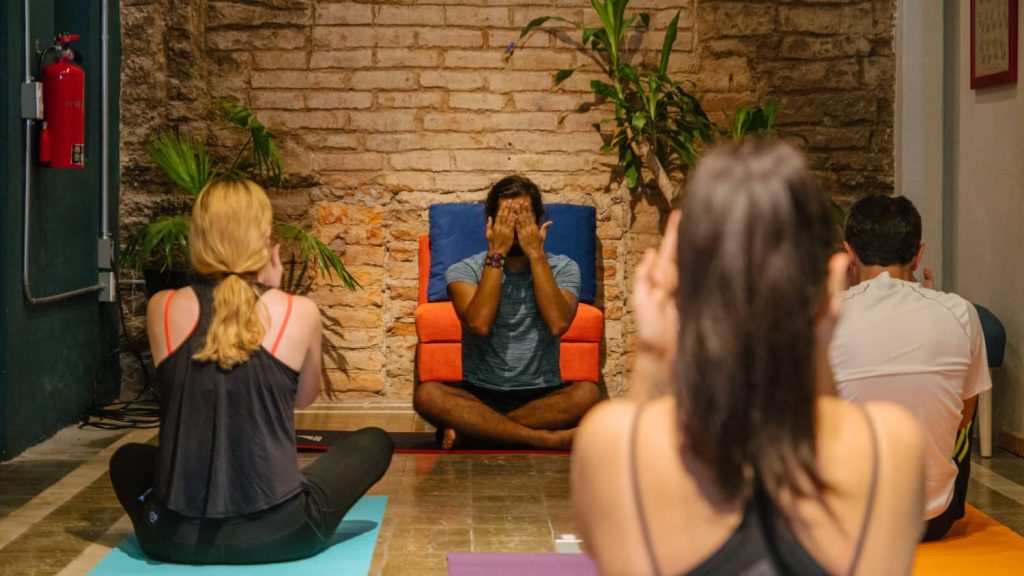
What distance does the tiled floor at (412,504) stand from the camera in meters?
3.48

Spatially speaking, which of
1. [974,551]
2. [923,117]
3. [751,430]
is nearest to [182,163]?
[923,117]

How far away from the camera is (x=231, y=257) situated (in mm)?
3057

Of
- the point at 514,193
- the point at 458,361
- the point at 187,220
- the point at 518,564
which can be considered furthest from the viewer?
the point at 187,220

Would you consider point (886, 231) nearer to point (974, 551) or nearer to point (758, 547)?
point (974, 551)

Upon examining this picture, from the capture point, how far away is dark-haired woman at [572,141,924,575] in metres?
1.10

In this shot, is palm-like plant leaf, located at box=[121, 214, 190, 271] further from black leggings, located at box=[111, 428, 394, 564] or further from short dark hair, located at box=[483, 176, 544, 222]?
black leggings, located at box=[111, 428, 394, 564]

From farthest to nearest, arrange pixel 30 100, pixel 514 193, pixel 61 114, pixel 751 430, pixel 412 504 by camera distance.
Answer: pixel 514 193
pixel 61 114
pixel 30 100
pixel 412 504
pixel 751 430

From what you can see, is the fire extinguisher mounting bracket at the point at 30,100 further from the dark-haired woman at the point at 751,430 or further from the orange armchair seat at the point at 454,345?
the dark-haired woman at the point at 751,430

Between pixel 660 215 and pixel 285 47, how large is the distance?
2077mm

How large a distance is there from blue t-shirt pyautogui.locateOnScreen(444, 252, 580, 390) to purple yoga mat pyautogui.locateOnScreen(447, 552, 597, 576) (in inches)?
65.8

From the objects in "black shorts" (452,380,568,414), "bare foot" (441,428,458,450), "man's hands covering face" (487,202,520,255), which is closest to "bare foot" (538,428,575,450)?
"black shorts" (452,380,568,414)

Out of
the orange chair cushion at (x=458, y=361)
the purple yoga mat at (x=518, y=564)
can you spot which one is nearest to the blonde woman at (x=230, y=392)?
the purple yoga mat at (x=518, y=564)

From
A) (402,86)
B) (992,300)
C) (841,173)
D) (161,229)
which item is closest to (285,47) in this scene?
(402,86)

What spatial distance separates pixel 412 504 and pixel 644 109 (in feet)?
9.87
